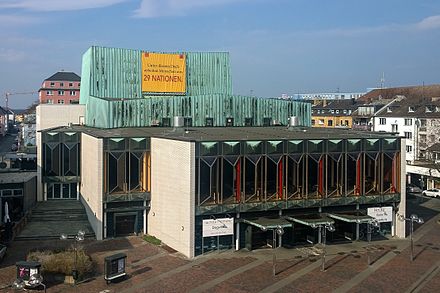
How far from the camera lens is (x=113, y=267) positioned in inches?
1204

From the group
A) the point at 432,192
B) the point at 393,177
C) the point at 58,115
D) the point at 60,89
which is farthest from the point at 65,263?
the point at 60,89

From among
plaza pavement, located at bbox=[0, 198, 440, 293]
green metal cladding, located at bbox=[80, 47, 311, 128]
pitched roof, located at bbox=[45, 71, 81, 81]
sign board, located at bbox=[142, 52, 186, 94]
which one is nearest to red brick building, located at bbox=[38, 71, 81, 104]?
pitched roof, located at bbox=[45, 71, 81, 81]

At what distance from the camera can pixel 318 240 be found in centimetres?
4056

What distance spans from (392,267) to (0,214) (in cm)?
2850

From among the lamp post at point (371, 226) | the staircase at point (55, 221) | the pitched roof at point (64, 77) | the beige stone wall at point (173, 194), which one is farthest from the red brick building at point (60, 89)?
the lamp post at point (371, 226)

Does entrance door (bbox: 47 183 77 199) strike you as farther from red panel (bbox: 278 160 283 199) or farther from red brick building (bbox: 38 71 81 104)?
red brick building (bbox: 38 71 81 104)

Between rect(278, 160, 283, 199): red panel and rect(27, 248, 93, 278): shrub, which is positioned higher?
rect(278, 160, 283, 199): red panel

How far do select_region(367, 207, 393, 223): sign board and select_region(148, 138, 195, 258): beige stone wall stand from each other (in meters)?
14.9

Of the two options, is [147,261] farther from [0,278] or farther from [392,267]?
[392,267]

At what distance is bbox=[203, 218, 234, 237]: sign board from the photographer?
123ft

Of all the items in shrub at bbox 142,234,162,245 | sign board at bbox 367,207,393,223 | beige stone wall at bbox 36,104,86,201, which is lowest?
shrub at bbox 142,234,162,245

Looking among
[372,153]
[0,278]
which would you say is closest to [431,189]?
[372,153]

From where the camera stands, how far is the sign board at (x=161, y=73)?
61.5 meters

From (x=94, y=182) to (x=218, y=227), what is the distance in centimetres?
1126
